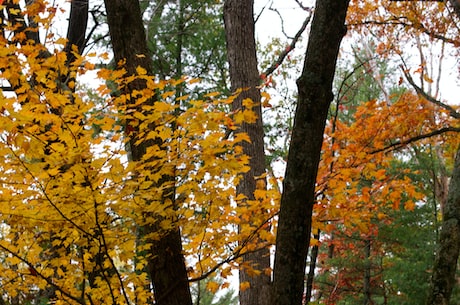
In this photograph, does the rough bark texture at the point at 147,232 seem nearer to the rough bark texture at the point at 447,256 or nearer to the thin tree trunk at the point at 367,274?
the rough bark texture at the point at 447,256

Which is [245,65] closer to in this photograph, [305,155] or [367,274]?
[305,155]

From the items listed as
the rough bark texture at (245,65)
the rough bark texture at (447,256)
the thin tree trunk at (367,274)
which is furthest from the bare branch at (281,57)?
the thin tree trunk at (367,274)

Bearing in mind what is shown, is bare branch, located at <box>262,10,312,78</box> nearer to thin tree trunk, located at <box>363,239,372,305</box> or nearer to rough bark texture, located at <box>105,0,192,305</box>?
rough bark texture, located at <box>105,0,192,305</box>

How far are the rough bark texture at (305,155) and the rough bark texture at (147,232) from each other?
903 mm

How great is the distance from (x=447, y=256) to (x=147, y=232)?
3309 millimetres

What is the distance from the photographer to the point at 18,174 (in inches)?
97.7

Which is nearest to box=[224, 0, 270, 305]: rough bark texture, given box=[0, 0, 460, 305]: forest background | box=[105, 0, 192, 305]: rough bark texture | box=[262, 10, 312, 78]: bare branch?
box=[0, 0, 460, 305]: forest background

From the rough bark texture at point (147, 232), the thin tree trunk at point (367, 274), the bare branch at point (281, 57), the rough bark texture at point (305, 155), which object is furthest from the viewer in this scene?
the thin tree trunk at point (367, 274)

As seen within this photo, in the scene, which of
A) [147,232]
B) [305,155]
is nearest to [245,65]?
[147,232]

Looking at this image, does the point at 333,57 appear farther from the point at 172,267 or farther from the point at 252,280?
the point at 252,280

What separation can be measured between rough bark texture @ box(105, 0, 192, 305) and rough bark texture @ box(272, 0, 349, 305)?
2.96 ft

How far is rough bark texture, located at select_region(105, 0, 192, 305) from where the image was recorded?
10.0 feet

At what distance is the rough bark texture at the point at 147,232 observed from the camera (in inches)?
120

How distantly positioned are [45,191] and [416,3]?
6.78 m
